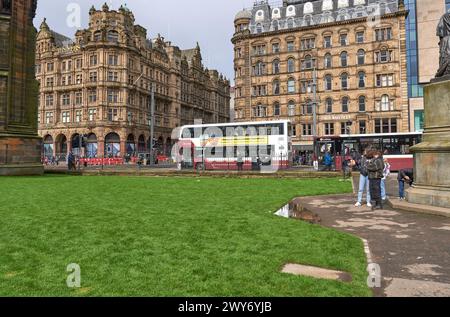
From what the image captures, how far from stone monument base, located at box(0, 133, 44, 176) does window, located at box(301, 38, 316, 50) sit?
149 feet

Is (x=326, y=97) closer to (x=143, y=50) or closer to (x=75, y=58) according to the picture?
(x=143, y=50)

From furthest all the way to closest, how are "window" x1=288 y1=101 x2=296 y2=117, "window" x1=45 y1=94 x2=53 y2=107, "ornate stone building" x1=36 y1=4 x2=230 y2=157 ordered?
"window" x1=45 y1=94 x2=53 y2=107
"ornate stone building" x1=36 y1=4 x2=230 y2=157
"window" x1=288 y1=101 x2=296 y2=117

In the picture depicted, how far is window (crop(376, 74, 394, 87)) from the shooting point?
54.1 metres

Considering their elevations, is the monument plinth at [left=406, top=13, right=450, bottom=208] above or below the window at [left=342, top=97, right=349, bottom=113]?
below

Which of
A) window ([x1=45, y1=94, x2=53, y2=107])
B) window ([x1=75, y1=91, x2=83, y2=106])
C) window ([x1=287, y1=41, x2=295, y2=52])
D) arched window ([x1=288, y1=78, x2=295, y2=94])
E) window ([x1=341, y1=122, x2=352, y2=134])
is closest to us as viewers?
window ([x1=341, y1=122, x2=352, y2=134])

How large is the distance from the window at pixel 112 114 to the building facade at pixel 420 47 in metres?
49.1

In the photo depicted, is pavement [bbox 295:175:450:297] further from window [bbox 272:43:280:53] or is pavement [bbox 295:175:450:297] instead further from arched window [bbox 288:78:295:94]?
window [bbox 272:43:280:53]

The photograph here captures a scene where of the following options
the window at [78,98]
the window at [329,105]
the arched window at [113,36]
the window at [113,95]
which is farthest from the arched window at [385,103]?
the window at [78,98]

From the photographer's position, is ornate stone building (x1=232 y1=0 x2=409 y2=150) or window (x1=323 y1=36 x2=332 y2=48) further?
window (x1=323 y1=36 x2=332 y2=48)

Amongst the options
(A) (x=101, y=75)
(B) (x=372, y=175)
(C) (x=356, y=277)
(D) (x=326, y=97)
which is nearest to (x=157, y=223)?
(C) (x=356, y=277)

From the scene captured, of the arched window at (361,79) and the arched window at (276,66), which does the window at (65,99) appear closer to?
the arched window at (276,66)

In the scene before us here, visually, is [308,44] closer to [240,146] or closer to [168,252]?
[240,146]

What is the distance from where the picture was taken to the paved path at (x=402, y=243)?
439 cm

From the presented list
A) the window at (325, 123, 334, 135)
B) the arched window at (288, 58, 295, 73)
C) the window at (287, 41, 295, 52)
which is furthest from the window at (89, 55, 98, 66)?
the window at (325, 123, 334, 135)
